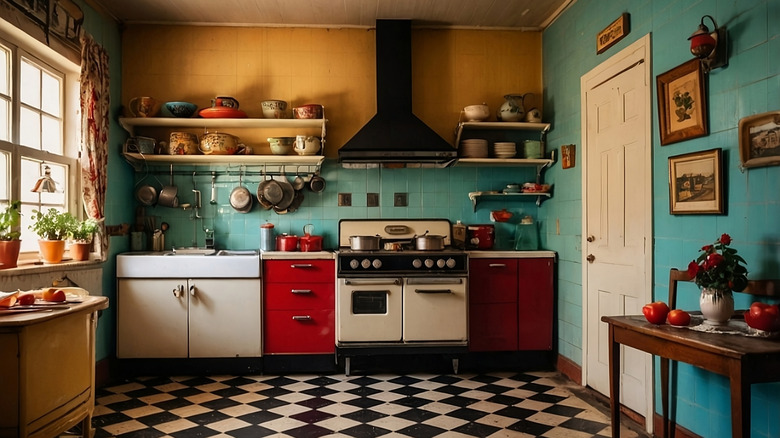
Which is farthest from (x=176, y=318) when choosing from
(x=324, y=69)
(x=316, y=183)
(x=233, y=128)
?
(x=324, y=69)

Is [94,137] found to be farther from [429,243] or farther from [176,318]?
[429,243]

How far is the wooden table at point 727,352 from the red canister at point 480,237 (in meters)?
2.39

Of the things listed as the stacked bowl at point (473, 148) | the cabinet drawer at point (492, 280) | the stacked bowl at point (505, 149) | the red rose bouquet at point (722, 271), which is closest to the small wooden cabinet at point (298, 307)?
the cabinet drawer at point (492, 280)

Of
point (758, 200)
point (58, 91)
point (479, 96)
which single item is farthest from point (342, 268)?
point (758, 200)

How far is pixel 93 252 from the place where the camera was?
3844 mm

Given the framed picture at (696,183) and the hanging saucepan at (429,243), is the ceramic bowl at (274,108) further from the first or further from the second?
the framed picture at (696,183)

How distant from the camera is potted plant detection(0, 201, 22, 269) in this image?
281 cm

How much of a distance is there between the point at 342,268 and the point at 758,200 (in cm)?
270

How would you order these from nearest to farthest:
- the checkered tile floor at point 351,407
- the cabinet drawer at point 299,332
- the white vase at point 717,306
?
the white vase at point 717,306, the checkered tile floor at point 351,407, the cabinet drawer at point 299,332

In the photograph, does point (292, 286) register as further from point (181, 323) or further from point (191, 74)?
point (191, 74)

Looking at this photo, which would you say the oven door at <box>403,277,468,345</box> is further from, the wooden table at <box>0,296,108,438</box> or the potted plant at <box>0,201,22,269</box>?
the potted plant at <box>0,201,22,269</box>

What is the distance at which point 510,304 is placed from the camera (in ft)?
14.1

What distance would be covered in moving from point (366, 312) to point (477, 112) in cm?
196

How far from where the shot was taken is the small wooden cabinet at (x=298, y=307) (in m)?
4.13
